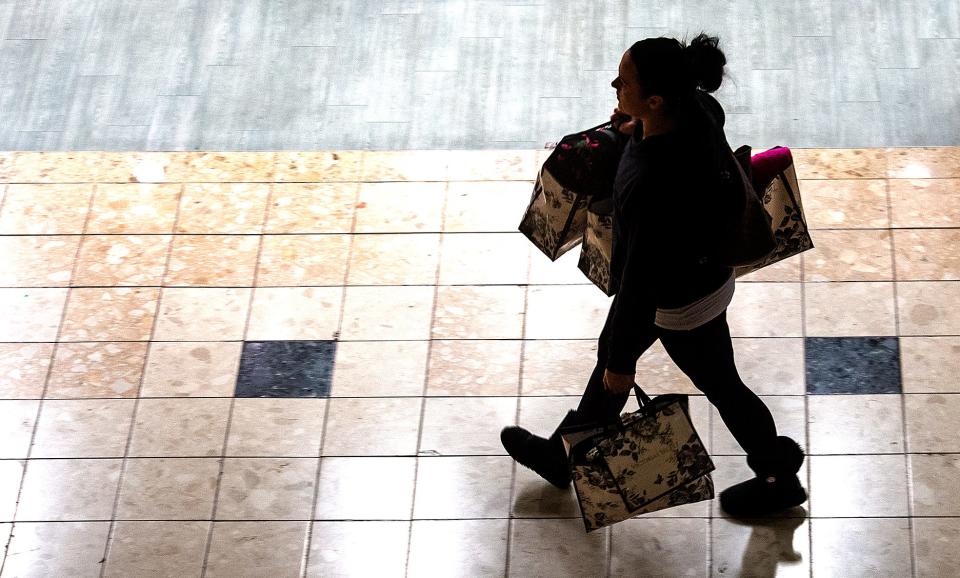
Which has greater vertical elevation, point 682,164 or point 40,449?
point 682,164

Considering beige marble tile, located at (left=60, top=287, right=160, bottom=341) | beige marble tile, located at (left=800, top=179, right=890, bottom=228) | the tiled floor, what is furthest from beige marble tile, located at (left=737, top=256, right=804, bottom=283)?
beige marble tile, located at (left=60, top=287, right=160, bottom=341)

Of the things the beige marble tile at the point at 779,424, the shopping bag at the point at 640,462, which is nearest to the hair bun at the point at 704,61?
the shopping bag at the point at 640,462

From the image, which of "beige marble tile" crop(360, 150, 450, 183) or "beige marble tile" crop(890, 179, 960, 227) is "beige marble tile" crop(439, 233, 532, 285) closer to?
"beige marble tile" crop(360, 150, 450, 183)

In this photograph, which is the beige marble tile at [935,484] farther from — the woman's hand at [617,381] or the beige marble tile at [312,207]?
the beige marble tile at [312,207]

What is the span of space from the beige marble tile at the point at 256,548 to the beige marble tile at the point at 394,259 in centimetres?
94

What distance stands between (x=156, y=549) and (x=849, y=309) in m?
2.33

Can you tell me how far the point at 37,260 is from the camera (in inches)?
157

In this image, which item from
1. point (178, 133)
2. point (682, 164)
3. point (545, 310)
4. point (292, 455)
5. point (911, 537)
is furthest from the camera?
point (178, 133)

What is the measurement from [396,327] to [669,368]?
0.93 metres

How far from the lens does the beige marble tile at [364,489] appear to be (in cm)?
329

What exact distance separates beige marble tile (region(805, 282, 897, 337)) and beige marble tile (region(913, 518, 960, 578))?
0.67 meters

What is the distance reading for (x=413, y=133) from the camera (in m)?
4.32

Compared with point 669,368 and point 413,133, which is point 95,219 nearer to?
point 413,133

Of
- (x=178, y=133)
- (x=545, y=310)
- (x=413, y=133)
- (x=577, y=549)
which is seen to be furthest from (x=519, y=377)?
(x=178, y=133)
